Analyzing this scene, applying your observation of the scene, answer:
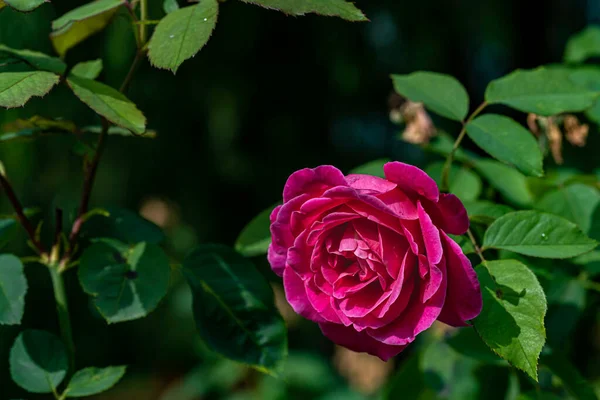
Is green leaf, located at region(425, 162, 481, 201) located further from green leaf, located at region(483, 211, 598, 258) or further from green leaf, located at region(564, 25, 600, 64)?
green leaf, located at region(564, 25, 600, 64)

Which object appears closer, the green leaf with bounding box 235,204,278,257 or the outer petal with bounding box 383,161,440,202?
the outer petal with bounding box 383,161,440,202

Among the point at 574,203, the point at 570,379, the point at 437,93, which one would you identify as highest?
the point at 437,93

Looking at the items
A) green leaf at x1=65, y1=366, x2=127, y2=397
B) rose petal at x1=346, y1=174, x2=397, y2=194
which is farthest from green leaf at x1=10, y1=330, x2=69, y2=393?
rose petal at x1=346, y1=174, x2=397, y2=194

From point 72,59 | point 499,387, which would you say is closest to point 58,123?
point 499,387

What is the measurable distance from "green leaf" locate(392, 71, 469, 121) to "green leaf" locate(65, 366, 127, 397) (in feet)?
1.39

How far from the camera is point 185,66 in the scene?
1843 millimetres

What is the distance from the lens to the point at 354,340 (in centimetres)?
53

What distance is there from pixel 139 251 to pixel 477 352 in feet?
1.33

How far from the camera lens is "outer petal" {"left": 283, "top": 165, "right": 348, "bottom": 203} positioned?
1.63ft

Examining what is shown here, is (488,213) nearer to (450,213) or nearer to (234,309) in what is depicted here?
(450,213)

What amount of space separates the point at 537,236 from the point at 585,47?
64 cm

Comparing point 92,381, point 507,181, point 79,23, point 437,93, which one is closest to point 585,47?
point 507,181

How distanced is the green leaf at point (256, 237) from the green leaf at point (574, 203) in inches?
12.8

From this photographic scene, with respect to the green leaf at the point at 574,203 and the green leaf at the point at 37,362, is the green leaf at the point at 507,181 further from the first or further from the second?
the green leaf at the point at 37,362
